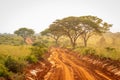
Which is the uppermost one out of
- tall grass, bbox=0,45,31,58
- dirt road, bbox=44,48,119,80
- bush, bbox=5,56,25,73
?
tall grass, bbox=0,45,31,58

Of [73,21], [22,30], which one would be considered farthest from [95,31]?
[22,30]

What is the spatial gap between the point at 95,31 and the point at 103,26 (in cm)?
371

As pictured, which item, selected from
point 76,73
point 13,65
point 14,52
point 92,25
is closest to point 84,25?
point 92,25

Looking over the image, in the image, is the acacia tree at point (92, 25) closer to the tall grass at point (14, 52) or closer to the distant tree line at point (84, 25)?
the distant tree line at point (84, 25)

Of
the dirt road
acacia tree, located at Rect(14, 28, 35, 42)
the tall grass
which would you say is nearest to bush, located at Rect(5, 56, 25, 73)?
the dirt road

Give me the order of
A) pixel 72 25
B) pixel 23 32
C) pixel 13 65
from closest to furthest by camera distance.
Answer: pixel 13 65
pixel 72 25
pixel 23 32

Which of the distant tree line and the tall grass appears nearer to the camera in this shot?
the tall grass

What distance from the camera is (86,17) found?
58688 millimetres

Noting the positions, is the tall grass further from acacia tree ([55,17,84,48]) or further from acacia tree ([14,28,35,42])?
acacia tree ([14,28,35,42])

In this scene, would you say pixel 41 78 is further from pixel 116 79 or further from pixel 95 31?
pixel 95 31

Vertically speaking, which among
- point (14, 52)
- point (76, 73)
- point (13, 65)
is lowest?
point (76, 73)

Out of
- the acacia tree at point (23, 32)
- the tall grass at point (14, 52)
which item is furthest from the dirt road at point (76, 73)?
the acacia tree at point (23, 32)

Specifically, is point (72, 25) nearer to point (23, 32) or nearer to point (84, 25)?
point (84, 25)

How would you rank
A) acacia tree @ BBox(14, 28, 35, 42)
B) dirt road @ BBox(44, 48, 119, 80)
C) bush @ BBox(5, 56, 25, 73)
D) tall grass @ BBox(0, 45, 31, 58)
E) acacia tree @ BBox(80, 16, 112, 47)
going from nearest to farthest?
bush @ BBox(5, 56, 25, 73) < dirt road @ BBox(44, 48, 119, 80) < tall grass @ BBox(0, 45, 31, 58) < acacia tree @ BBox(80, 16, 112, 47) < acacia tree @ BBox(14, 28, 35, 42)
